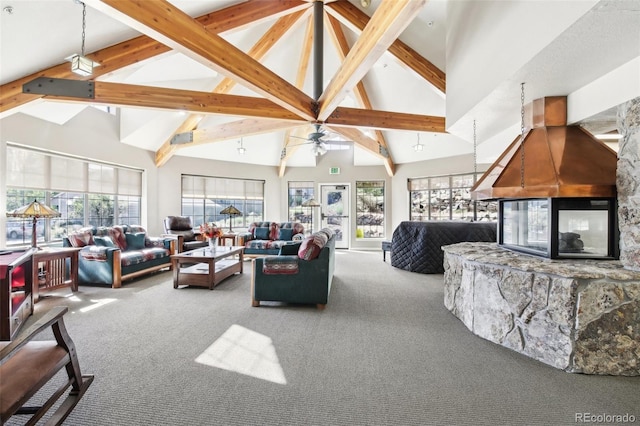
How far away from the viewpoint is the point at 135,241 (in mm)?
5168

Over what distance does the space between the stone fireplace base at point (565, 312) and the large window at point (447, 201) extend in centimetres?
439

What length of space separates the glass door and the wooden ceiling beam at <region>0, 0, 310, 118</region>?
5376 mm

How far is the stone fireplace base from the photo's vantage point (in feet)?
6.82

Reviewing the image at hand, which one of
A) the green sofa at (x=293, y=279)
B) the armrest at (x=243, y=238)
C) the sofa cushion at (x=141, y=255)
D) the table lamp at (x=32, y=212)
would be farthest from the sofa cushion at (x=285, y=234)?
the table lamp at (x=32, y=212)

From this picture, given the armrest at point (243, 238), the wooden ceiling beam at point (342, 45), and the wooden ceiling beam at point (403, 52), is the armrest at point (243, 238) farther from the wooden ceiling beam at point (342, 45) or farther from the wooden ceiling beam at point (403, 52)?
the wooden ceiling beam at point (403, 52)

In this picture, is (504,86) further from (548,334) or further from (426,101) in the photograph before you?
(426,101)

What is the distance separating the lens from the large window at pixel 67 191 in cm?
427

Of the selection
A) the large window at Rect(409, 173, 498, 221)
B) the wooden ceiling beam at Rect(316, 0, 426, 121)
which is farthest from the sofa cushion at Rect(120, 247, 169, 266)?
the large window at Rect(409, 173, 498, 221)

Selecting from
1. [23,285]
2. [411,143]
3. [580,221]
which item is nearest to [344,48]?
[411,143]

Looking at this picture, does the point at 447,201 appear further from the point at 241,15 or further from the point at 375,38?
the point at 241,15

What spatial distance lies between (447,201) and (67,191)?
28.1 feet

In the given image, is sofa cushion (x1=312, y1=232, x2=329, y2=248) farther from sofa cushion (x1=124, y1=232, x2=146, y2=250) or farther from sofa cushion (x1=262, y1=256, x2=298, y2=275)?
sofa cushion (x1=124, y1=232, x2=146, y2=250)

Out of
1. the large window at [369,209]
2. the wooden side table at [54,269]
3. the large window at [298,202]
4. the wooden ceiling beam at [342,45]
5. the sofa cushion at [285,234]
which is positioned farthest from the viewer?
the large window at [298,202]

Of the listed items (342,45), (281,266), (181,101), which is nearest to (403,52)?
(342,45)
